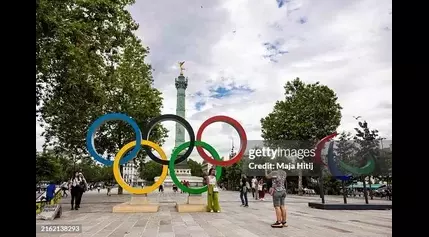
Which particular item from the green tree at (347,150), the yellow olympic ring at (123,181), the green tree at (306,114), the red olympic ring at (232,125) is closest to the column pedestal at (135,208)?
the yellow olympic ring at (123,181)

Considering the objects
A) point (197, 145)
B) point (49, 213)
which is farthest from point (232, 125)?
point (49, 213)

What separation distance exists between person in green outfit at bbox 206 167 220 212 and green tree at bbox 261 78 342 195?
19.8 m

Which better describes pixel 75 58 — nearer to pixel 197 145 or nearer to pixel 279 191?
pixel 197 145

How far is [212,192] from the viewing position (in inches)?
645

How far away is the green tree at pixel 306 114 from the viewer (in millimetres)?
34969

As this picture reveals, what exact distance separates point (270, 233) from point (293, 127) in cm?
2697

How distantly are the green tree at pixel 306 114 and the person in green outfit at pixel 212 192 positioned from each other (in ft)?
64.8

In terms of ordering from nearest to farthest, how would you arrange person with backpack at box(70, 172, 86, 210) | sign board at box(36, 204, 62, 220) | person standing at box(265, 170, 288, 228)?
1. person standing at box(265, 170, 288, 228)
2. sign board at box(36, 204, 62, 220)
3. person with backpack at box(70, 172, 86, 210)

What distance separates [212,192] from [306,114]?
2089 cm

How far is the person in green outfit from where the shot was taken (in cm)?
1611

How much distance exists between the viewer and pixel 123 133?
31.9 metres

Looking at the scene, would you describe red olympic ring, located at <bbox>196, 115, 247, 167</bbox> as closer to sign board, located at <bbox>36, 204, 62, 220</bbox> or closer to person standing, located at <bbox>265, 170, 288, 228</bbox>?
person standing, located at <bbox>265, 170, 288, 228</bbox>

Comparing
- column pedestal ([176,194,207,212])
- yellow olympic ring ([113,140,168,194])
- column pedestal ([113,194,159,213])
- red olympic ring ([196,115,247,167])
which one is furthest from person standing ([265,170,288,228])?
column pedestal ([113,194,159,213])
